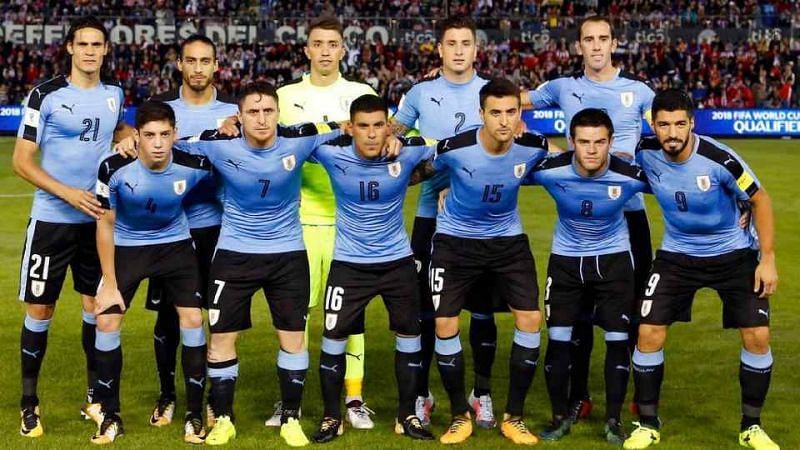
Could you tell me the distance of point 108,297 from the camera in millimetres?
8492

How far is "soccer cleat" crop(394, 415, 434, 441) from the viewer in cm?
873

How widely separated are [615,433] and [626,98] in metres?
2.52

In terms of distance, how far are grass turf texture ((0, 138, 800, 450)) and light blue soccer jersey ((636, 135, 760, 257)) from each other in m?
1.41

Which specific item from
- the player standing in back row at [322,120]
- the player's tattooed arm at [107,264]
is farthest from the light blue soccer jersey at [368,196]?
the player's tattooed arm at [107,264]

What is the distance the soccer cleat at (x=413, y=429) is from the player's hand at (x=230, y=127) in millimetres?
2339

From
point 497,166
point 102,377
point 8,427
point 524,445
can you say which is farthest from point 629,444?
point 8,427

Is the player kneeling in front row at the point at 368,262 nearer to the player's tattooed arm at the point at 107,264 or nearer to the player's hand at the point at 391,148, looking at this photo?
the player's hand at the point at 391,148

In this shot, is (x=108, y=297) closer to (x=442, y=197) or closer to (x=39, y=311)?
(x=39, y=311)

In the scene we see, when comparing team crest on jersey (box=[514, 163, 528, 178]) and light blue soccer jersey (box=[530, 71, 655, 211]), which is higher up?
light blue soccer jersey (box=[530, 71, 655, 211])

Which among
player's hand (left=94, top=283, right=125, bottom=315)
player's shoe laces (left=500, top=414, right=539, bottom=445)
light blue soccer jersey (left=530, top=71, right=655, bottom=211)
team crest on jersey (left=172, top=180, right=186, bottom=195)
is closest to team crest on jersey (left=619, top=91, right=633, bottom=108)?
light blue soccer jersey (left=530, top=71, right=655, bottom=211)

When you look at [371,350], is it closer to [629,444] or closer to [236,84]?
[629,444]

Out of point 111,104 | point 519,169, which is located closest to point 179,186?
point 111,104

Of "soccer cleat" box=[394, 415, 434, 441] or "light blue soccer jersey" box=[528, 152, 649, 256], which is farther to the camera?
"soccer cleat" box=[394, 415, 434, 441]

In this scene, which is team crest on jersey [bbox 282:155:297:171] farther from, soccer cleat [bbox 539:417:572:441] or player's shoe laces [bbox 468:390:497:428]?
soccer cleat [bbox 539:417:572:441]
